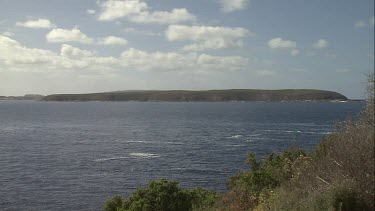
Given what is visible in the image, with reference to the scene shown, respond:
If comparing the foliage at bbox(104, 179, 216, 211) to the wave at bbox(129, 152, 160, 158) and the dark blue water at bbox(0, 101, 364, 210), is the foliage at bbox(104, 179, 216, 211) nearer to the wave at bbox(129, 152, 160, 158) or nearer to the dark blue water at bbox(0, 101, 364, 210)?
the dark blue water at bbox(0, 101, 364, 210)

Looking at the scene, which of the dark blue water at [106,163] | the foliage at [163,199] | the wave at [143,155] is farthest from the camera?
the wave at [143,155]

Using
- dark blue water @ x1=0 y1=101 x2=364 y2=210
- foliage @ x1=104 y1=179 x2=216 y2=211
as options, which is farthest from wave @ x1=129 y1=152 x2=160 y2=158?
foliage @ x1=104 y1=179 x2=216 y2=211

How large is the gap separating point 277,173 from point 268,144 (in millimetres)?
56534

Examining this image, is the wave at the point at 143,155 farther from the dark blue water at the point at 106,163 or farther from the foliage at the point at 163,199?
the foliage at the point at 163,199

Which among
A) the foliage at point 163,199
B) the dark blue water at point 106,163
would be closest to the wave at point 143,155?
the dark blue water at point 106,163

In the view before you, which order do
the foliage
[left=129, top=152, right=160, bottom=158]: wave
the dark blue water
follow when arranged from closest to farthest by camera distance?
the foliage < the dark blue water < [left=129, top=152, right=160, bottom=158]: wave

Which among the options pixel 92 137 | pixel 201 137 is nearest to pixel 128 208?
pixel 201 137

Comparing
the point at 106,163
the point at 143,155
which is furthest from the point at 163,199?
the point at 143,155

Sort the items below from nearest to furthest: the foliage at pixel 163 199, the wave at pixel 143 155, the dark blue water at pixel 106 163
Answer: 1. the foliage at pixel 163 199
2. the dark blue water at pixel 106 163
3. the wave at pixel 143 155

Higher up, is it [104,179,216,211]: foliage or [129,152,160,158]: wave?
[104,179,216,211]: foliage

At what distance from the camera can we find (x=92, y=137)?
99.0m

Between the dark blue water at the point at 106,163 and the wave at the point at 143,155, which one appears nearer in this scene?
the dark blue water at the point at 106,163

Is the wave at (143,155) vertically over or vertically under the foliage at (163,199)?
under

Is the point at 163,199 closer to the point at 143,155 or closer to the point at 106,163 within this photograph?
the point at 106,163
